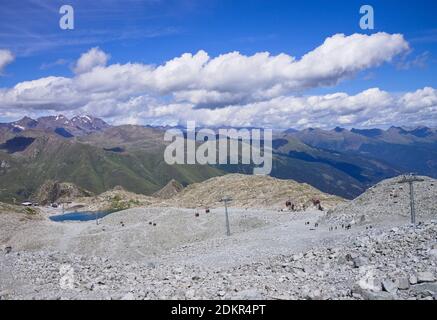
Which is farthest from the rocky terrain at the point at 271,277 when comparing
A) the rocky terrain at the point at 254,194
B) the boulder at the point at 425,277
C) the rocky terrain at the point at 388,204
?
the rocky terrain at the point at 254,194

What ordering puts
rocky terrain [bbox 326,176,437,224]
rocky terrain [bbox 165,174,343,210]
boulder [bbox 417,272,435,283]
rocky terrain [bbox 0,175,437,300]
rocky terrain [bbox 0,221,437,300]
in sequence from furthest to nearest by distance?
rocky terrain [bbox 165,174,343,210] → rocky terrain [bbox 326,176,437,224] → boulder [bbox 417,272,435,283] → rocky terrain [bbox 0,175,437,300] → rocky terrain [bbox 0,221,437,300]

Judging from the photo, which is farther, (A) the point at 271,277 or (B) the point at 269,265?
(B) the point at 269,265

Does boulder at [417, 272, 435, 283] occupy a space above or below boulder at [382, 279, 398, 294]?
above

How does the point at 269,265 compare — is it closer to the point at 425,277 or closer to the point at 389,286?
the point at 389,286

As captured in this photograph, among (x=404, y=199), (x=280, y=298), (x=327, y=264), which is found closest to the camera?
(x=280, y=298)

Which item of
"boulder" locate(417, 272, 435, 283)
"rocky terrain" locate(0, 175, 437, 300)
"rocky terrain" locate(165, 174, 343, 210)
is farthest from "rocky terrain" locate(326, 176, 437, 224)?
"boulder" locate(417, 272, 435, 283)

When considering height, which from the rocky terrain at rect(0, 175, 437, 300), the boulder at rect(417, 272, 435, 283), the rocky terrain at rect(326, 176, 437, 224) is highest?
the rocky terrain at rect(326, 176, 437, 224)

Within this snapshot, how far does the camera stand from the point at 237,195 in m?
115

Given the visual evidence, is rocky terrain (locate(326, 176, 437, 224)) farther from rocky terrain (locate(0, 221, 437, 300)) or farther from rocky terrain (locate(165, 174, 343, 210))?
rocky terrain (locate(0, 221, 437, 300))

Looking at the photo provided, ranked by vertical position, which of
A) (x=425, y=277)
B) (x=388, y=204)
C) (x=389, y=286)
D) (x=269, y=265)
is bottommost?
(x=269, y=265)

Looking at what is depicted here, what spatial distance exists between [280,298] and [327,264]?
8428 mm

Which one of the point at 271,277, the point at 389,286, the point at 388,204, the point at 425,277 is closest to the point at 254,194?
the point at 388,204

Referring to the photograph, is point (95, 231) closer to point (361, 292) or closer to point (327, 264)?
point (327, 264)
